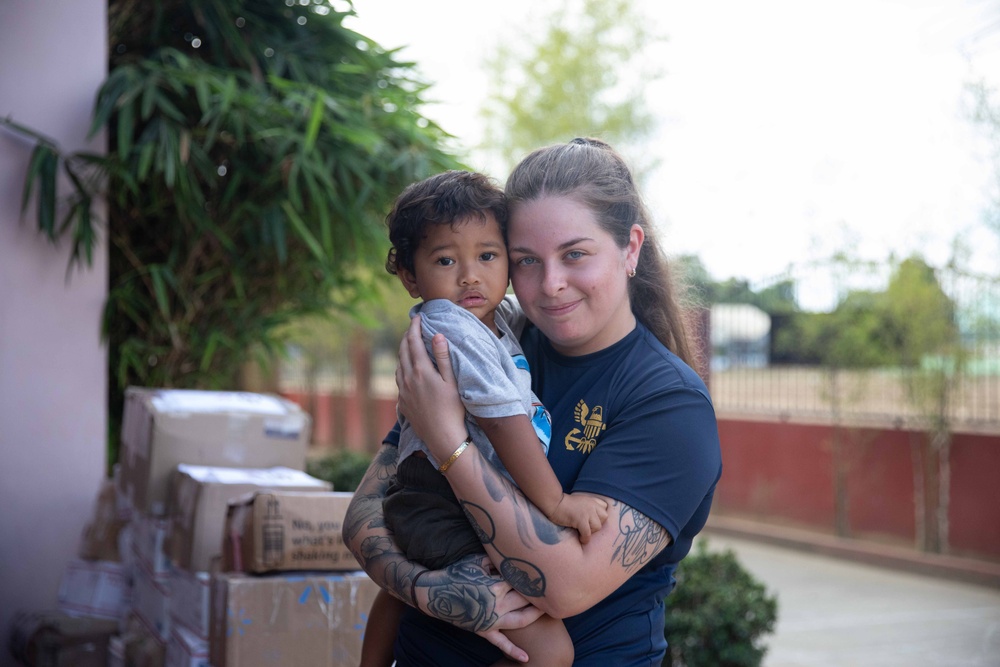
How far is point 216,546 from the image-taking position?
9.59ft

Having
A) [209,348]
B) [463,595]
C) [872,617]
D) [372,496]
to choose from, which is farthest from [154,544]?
[872,617]

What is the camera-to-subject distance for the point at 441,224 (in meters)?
1.76

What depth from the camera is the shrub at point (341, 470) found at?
6.45 metres

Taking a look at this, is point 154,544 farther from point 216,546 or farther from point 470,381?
point 470,381

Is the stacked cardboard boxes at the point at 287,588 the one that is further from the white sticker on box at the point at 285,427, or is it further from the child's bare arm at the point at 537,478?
the child's bare arm at the point at 537,478

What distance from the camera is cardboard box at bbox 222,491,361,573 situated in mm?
2525

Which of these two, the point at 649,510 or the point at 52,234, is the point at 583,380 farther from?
the point at 52,234

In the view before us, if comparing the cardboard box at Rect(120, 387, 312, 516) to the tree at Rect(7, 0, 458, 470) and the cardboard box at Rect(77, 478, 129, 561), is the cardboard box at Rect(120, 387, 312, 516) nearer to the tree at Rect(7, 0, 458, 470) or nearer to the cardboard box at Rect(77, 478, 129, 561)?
the cardboard box at Rect(77, 478, 129, 561)

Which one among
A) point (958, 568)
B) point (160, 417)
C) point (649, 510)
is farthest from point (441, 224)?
point (958, 568)

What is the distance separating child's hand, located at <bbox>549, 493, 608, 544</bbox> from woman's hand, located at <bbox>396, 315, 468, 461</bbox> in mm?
207

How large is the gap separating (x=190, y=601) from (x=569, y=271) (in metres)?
1.90

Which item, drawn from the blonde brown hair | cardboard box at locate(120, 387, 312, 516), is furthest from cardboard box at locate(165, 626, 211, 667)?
the blonde brown hair

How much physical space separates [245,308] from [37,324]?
1.07 meters

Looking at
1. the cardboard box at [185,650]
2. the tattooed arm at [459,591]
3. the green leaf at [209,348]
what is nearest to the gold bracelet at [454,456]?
the tattooed arm at [459,591]
